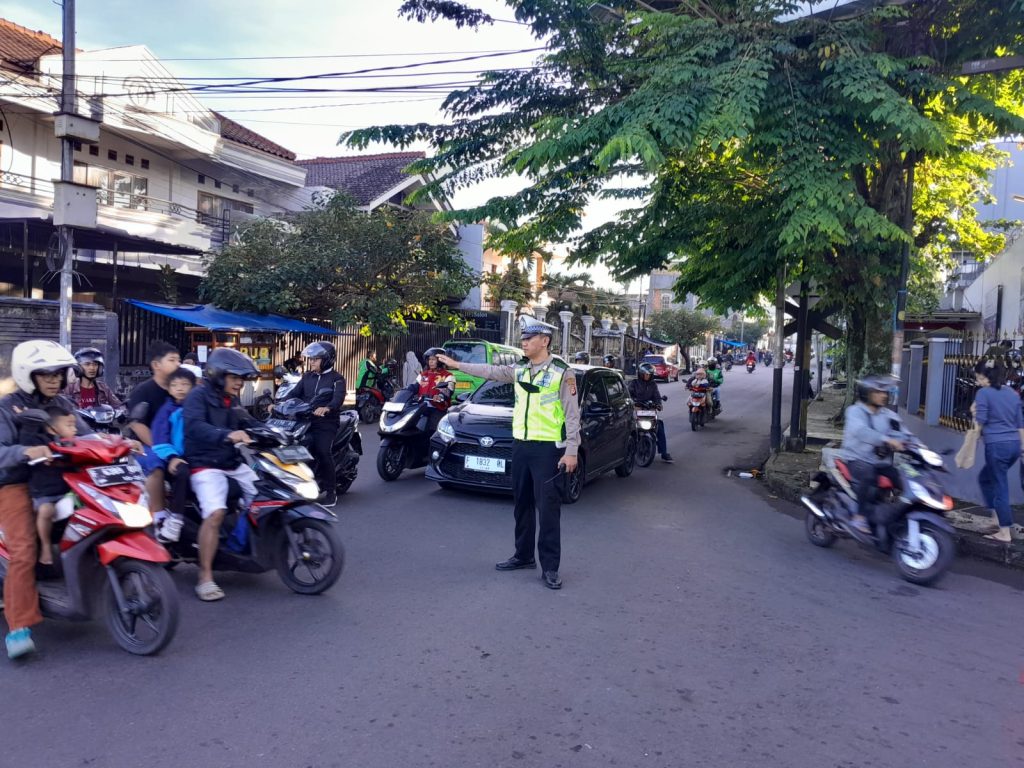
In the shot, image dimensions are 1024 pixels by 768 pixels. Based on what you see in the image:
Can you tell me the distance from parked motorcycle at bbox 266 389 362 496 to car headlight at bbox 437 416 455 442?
969mm

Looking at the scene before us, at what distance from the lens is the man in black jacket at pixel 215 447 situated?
17.0ft

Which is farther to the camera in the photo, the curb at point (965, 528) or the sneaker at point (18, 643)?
the curb at point (965, 528)

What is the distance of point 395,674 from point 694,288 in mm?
10479

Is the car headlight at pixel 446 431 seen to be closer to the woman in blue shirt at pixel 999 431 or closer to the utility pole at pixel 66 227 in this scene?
the woman in blue shirt at pixel 999 431

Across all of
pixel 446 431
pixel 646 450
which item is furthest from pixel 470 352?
pixel 446 431

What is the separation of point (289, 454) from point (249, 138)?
79.1 ft

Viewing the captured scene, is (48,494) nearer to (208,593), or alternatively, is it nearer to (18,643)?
(18,643)

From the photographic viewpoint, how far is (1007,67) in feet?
28.8

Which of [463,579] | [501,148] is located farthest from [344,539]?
[501,148]

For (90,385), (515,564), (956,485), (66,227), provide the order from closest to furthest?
1. (515,564)
2. (90,385)
3. (956,485)
4. (66,227)

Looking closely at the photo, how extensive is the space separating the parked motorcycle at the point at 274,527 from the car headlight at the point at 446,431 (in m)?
3.67

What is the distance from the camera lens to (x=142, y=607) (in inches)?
170

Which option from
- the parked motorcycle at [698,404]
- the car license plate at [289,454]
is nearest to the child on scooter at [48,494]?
the car license plate at [289,454]

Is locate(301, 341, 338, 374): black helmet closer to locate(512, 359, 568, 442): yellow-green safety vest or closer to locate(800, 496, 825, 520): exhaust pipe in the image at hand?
locate(512, 359, 568, 442): yellow-green safety vest
